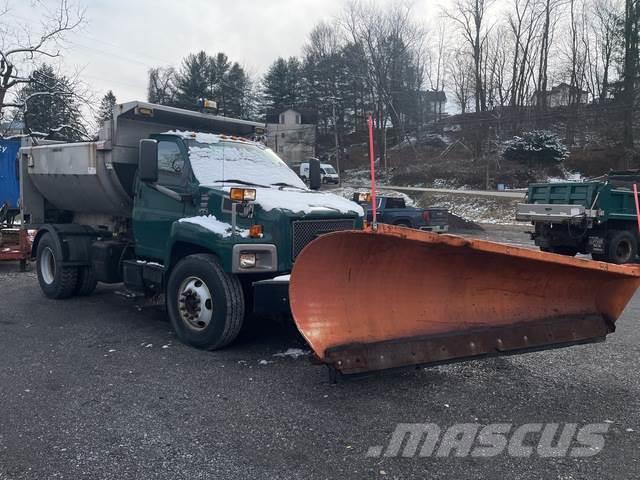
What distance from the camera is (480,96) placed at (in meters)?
50.1

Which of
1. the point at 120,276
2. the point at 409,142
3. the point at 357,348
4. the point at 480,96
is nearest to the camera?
the point at 357,348

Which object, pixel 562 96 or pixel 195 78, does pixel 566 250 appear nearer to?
pixel 562 96

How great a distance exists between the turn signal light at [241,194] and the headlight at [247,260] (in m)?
0.53

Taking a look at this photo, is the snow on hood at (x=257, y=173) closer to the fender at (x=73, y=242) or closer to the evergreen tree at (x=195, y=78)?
the fender at (x=73, y=242)

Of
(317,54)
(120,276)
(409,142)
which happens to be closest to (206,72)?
(317,54)

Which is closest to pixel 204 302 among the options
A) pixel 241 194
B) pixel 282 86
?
pixel 241 194

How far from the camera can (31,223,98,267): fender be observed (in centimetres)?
831

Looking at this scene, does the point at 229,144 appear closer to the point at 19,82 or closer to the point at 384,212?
the point at 384,212

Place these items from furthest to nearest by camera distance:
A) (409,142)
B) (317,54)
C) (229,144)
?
(317,54) < (409,142) < (229,144)

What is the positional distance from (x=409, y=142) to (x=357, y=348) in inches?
1999

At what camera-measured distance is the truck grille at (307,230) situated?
575 centimetres

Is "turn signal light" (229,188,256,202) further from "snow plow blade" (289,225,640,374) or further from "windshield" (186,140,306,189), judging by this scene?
"snow plow blade" (289,225,640,374)

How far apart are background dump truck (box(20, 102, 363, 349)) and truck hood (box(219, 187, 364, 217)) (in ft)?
0.05

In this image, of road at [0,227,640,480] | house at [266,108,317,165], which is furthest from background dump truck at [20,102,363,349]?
house at [266,108,317,165]
